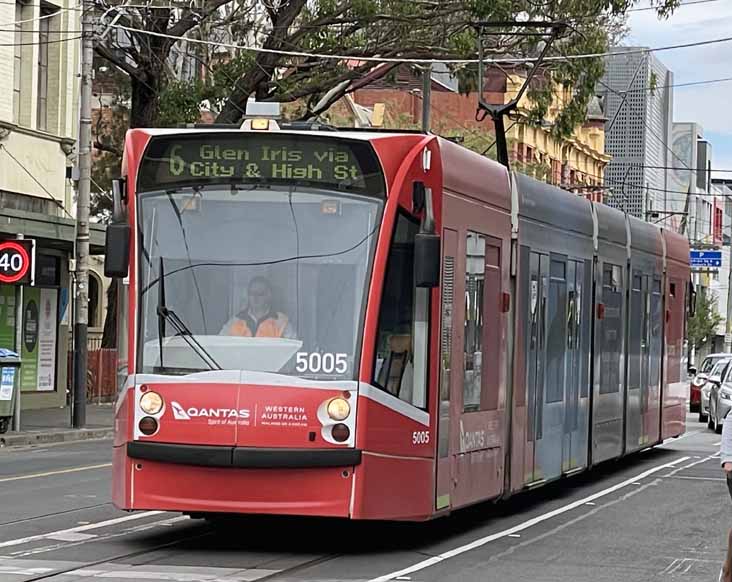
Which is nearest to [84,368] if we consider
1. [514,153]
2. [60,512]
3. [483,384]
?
[60,512]

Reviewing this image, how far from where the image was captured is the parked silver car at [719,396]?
32312 millimetres

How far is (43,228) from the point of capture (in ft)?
101

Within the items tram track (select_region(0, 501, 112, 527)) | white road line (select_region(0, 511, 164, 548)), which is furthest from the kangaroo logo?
tram track (select_region(0, 501, 112, 527))

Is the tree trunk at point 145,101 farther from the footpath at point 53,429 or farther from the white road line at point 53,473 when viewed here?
the white road line at point 53,473

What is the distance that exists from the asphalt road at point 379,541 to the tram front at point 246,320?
1.94 feet

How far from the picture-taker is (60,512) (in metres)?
15.0

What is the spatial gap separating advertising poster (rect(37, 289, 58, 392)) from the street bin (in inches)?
302

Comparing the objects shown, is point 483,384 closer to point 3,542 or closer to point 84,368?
point 3,542

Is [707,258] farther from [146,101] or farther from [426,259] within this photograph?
[426,259]

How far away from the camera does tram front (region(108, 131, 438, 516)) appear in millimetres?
11477

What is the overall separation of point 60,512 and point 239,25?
22000mm

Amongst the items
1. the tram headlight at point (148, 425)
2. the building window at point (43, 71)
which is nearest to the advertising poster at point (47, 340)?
the building window at point (43, 71)

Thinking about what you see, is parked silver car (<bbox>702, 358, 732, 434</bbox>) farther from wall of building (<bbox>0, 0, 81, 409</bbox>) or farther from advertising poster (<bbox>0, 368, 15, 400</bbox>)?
advertising poster (<bbox>0, 368, 15, 400</bbox>)

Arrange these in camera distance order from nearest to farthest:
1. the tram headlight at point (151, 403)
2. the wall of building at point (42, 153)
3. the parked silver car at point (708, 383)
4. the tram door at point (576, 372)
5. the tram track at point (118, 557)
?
the tram track at point (118, 557)
the tram headlight at point (151, 403)
the tram door at point (576, 372)
the wall of building at point (42, 153)
the parked silver car at point (708, 383)
